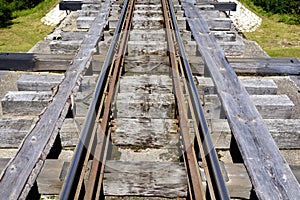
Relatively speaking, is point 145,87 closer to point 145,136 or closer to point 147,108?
point 147,108

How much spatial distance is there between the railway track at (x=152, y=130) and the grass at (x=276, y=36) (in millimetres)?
4658

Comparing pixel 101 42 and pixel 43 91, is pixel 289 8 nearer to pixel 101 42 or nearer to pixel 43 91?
pixel 101 42

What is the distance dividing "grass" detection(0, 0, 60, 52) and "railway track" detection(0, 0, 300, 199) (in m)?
5.37

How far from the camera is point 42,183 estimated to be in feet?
7.88

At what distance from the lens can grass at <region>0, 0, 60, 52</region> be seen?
31.4ft

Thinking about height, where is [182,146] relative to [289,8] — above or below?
above

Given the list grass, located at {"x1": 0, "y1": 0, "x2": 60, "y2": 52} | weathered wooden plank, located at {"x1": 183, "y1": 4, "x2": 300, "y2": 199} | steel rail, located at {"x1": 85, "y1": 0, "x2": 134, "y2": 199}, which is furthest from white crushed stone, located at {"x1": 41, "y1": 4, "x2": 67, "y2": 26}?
weathered wooden plank, located at {"x1": 183, "y1": 4, "x2": 300, "y2": 199}

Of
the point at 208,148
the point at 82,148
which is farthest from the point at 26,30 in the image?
the point at 208,148

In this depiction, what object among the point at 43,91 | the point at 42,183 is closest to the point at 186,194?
the point at 42,183

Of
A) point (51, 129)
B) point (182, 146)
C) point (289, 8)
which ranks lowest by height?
point (289, 8)

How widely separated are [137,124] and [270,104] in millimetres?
1236

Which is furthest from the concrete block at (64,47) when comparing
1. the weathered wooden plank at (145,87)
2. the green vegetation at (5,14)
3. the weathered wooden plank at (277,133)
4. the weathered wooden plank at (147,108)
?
the green vegetation at (5,14)

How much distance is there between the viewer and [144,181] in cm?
251

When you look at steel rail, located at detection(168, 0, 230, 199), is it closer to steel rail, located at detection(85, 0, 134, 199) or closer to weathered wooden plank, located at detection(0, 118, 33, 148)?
steel rail, located at detection(85, 0, 134, 199)
